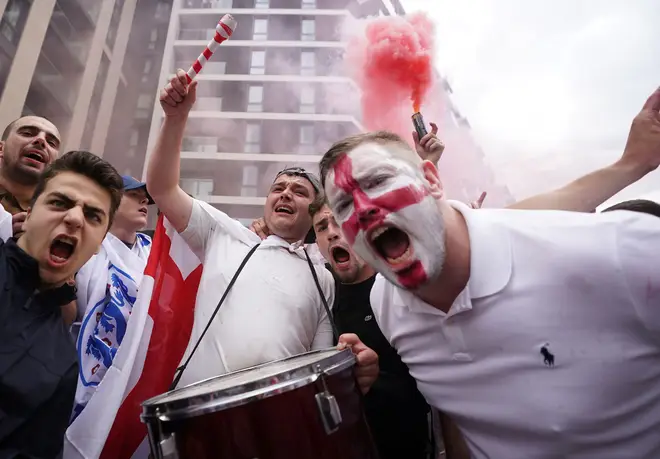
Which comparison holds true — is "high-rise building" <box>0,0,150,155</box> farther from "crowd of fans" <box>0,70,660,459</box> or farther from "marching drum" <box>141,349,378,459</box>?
"marching drum" <box>141,349,378,459</box>

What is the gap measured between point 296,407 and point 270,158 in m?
18.0

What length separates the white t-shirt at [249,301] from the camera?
4.98 ft


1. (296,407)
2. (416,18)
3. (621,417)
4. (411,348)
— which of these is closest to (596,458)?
(621,417)

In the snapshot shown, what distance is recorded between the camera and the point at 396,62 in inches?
167

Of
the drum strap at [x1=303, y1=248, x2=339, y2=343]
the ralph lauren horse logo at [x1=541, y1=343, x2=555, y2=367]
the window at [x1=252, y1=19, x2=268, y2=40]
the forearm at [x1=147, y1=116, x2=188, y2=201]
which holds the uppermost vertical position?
the window at [x1=252, y1=19, x2=268, y2=40]

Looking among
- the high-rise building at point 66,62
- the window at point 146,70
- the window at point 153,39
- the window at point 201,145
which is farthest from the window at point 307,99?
the high-rise building at point 66,62

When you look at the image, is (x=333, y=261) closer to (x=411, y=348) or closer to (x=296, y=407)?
(x=411, y=348)

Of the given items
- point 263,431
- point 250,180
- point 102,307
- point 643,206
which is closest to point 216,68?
point 250,180

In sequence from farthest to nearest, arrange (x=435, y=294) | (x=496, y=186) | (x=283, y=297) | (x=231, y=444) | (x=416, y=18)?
1. (x=496, y=186)
2. (x=416, y=18)
3. (x=283, y=297)
4. (x=435, y=294)
5. (x=231, y=444)

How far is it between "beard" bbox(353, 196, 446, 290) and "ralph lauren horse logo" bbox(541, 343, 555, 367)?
36cm

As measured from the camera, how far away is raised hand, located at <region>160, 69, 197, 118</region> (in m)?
1.70

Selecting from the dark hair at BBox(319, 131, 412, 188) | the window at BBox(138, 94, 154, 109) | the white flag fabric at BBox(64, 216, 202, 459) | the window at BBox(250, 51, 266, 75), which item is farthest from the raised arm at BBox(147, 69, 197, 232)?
the window at BBox(250, 51, 266, 75)

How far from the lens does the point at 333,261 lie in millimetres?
2082

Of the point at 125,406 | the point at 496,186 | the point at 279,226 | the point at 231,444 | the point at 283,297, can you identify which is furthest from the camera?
the point at 496,186
